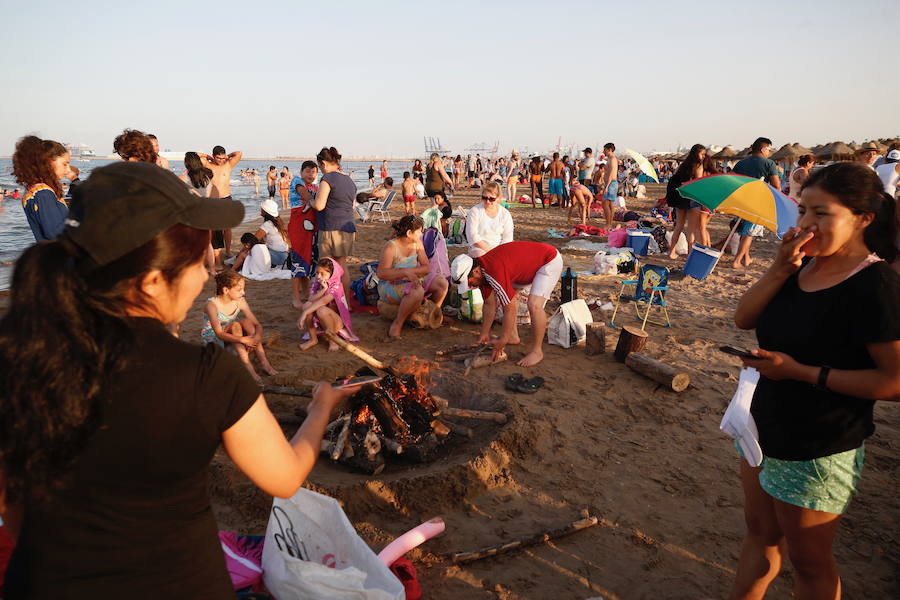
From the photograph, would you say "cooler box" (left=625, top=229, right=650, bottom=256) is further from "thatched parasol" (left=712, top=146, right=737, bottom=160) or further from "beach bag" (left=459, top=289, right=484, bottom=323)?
"thatched parasol" (left=712, top=146, right=737, bottom=160)

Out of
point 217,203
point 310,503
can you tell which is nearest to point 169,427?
point 217,203

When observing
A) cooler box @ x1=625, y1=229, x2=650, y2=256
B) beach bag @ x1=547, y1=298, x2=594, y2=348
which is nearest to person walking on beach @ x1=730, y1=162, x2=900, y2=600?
beach bag @ x1=547, y1=298, x2=594, y2=348

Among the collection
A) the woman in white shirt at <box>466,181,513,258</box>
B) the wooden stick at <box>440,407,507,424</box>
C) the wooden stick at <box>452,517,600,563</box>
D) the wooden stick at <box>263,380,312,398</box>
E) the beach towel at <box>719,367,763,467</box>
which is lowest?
the wooden stick at <box>452,517,600,563</box>

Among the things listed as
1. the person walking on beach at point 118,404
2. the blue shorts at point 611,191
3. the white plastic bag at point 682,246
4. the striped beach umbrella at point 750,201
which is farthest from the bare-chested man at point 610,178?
the person walking on beach at point 118,404

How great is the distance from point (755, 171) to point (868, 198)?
844 centimetres

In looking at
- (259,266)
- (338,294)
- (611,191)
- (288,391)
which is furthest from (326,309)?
(611,191)

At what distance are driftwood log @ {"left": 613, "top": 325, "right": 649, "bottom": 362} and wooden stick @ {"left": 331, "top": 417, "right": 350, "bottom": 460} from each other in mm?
3234

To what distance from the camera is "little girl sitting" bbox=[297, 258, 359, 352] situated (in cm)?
611

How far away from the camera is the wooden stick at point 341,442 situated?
3924 mm

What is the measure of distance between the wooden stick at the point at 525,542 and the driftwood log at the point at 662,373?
218cm

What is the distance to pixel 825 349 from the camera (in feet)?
6.47

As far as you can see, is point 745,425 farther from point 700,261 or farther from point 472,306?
point 700,261

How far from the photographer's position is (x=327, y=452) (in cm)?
408

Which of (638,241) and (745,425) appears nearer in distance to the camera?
(745,425)
